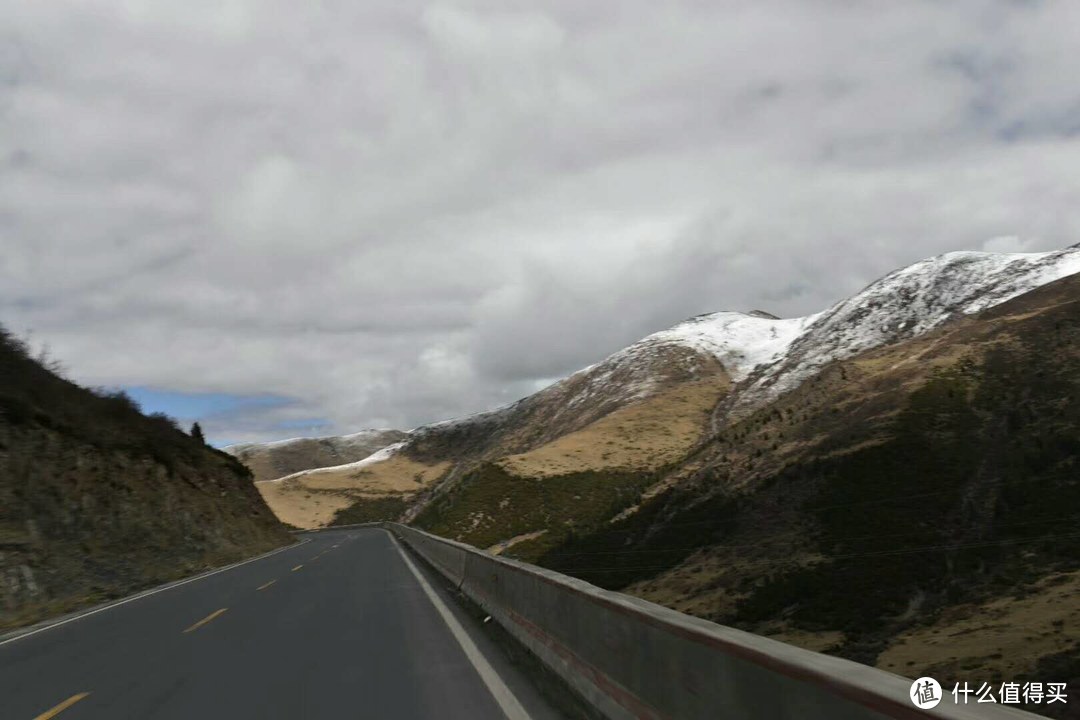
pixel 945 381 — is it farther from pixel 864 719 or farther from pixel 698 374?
pixel 698 374

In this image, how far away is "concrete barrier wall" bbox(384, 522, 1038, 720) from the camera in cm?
305

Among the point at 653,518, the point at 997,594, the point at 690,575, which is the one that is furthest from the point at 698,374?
the point at 997,594

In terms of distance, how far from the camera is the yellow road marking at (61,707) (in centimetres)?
745

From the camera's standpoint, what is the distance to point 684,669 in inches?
185

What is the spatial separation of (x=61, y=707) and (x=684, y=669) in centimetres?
633

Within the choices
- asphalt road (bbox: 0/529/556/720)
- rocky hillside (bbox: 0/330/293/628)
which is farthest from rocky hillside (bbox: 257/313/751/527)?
asphalt road (bbox: 0/529/556/720)

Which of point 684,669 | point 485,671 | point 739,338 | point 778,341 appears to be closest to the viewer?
point 684,669

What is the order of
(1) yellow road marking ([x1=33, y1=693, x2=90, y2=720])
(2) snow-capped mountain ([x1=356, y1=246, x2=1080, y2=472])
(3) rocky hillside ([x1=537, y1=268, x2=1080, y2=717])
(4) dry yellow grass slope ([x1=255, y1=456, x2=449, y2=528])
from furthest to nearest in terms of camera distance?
(4) dry yellow grass slope ([x1=255, y1=456, x2=449, y2=528])
(2) snow-capped mountain ([x1=356, y1=246, x2=1080, y2=472])
(3) rocky hillside ([x1=537, y1=268, x2=1080, y2=717])
(1) yellow road marking ([x1=33, y1=693, x2=90, y2=720])

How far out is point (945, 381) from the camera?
49.6 metres

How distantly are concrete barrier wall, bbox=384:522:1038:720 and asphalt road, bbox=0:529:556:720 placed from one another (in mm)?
725

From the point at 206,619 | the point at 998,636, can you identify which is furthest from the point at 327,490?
the point at 206,619

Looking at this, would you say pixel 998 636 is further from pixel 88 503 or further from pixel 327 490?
pixel 327 490

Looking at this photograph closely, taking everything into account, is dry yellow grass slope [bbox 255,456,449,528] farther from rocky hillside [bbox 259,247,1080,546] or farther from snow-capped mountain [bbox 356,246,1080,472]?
snow-capped mountain [bbox 356,246,1080,472]

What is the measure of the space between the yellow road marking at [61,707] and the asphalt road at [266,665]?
0.01 meters
